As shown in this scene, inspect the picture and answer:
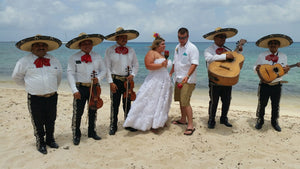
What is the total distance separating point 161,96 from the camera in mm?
4684

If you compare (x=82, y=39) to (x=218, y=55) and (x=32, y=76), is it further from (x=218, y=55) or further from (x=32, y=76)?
(x=218, y=55)

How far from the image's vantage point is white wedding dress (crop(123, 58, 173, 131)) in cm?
466

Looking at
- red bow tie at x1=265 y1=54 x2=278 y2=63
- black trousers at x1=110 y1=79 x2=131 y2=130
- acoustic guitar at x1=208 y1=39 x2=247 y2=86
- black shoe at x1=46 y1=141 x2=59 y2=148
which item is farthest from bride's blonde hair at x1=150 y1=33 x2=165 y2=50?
black shoe at x1=46 y1=141 x2=59 y2=148

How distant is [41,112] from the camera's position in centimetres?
387

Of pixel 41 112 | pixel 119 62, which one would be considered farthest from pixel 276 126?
pixel 41 112

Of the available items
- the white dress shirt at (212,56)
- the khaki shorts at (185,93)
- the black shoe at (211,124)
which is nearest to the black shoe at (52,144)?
the khaki shorts at (185,93)

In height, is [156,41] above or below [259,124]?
above

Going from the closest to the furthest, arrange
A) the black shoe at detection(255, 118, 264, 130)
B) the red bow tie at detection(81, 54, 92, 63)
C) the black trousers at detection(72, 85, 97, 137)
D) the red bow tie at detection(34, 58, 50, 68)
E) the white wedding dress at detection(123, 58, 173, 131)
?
the red bow tie at detection(34, 58, 50, 68)
the red bow tie at detection(81, 54, 92, 63)
the black trousers at detection(72, 85, 97, 137)
the white wedding dress at detection(123, 58, 173, 131)
the black shoe at detection(255, 118, 264, 130)

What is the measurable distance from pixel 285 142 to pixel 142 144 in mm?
2744

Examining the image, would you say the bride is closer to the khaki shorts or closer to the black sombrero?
the khaki shorts

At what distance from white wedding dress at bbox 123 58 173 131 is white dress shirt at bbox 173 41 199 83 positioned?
0.85 ft

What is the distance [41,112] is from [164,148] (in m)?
2.20

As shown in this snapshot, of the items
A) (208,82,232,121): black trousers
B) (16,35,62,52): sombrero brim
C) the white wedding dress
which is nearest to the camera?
(16,35,62,52): sombrero brim

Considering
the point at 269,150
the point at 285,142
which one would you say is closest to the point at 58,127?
the point at 269,150
